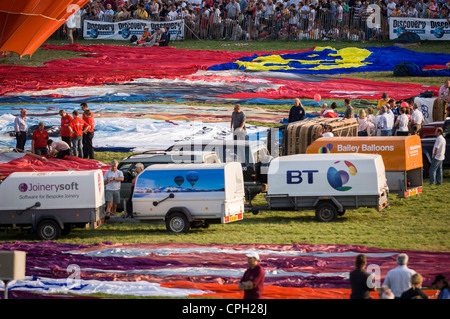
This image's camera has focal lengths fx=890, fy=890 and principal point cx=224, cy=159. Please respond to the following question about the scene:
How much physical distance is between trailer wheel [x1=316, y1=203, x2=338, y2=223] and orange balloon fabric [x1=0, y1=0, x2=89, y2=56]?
7524 millimetres

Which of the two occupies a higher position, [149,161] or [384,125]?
[384,125]

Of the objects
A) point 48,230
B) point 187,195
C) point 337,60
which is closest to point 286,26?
point 337,60

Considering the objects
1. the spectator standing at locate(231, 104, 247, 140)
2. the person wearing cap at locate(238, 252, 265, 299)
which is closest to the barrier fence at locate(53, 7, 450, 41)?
the spectator standing at locate(231, 104, 247, 140)

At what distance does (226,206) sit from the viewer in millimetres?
19781

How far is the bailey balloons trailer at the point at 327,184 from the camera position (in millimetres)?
20391

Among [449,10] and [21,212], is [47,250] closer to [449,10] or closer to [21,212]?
[21,212]

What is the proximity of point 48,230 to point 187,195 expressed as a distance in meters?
3.19

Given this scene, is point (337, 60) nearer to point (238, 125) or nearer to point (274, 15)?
point (274, 15)

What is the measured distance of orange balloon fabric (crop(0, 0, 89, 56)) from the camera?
64.7 feet

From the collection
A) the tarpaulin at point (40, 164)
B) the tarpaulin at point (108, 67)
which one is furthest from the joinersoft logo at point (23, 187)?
the tarpaulin at point (108, 67)

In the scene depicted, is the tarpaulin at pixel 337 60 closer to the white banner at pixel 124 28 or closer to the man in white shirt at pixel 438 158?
the white banner at pixel 124 28

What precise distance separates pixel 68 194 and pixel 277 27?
107 ft

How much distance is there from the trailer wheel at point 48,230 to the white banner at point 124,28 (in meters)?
32.4

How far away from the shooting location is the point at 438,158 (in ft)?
78.0
